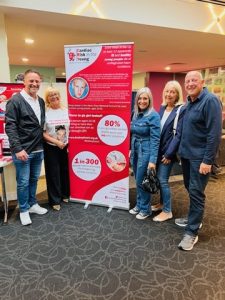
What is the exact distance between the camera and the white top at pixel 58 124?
8.80 ft

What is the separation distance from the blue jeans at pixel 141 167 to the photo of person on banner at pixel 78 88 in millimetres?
819

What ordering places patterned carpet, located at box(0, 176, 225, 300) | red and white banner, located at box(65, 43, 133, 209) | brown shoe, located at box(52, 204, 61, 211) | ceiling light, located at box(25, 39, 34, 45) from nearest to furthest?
patterned carpet, located at box(0, 176, 225, 300), red and white banner, located at box(65, 43, 133, 209), brown shoe, located at box(52, 204, 61, 211), ceiling light, located at box(25, 39, 34, 45)

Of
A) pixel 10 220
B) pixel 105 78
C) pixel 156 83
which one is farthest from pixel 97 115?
pixel 156 83

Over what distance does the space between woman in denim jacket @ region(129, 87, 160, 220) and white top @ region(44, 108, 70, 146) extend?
0.79 m

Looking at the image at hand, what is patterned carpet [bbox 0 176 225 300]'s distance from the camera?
5.62ft

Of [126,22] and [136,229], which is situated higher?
[126,22]

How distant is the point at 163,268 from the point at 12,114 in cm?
195

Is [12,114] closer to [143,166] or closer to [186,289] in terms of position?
[143,166]

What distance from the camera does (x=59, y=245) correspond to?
2234 millimetres

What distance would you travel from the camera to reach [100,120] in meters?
2.72

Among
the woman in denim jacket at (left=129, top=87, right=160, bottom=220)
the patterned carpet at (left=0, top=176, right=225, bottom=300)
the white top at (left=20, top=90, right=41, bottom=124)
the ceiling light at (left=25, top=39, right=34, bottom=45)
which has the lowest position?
the patterned carpet at (left=0, top=176, right=225, bottom=300)

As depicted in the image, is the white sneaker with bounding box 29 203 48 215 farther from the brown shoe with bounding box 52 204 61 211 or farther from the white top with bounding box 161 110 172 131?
the white top with bounding box 161 110 172 131

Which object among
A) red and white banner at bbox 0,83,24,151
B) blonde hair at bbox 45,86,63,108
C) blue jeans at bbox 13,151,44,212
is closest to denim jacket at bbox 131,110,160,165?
blonde hair at bbox 45,86,63,108

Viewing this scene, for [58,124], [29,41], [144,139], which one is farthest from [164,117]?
[29,41]
